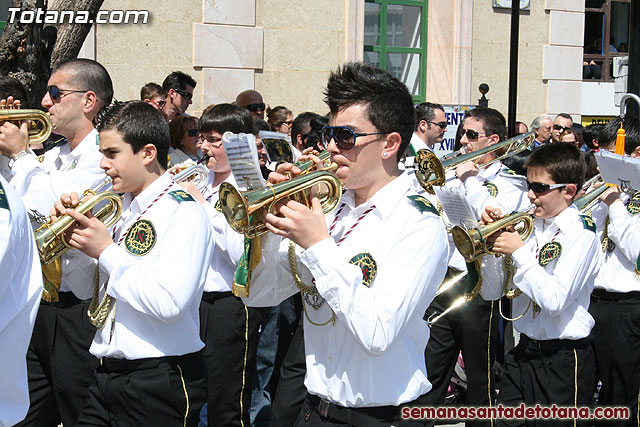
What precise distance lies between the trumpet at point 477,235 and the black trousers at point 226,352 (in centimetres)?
159

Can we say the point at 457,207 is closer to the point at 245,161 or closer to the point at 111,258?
the point at 245,161

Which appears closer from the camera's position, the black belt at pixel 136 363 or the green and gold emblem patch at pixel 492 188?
the black belt at pixel 136 363

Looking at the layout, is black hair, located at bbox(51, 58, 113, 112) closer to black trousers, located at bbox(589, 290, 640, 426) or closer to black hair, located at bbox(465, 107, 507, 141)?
black hair, located at bbox(465, 107, 507, 141)

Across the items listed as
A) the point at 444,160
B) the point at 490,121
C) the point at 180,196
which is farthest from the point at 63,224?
the point at 490,121

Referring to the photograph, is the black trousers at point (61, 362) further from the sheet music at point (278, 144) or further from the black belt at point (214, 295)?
the sheet music at point (278, 144)

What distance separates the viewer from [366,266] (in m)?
3.29

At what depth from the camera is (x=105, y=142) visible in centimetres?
417

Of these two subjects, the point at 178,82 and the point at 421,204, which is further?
the point at 178,82

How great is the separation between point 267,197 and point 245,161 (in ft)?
0.64

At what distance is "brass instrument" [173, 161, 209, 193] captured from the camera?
5.49 m

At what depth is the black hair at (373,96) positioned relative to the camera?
3500 mm

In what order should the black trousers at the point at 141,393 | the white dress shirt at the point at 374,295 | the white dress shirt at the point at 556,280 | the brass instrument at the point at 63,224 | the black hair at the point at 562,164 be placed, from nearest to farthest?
the white dress shirt at the point at 374,295, the black trousers at the point at 141,393, the brass instrument at the point at 63,224, the white dress shirt at the point at 556,280, the black hair at the point at 562,164

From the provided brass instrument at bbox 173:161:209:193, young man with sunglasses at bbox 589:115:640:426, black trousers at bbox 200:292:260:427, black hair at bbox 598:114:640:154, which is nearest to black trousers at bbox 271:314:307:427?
black trousers at bbox 200:292:260:427

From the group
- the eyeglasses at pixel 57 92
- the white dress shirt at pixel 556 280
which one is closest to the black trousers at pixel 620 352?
the white dress shirt at pixel 556 280
